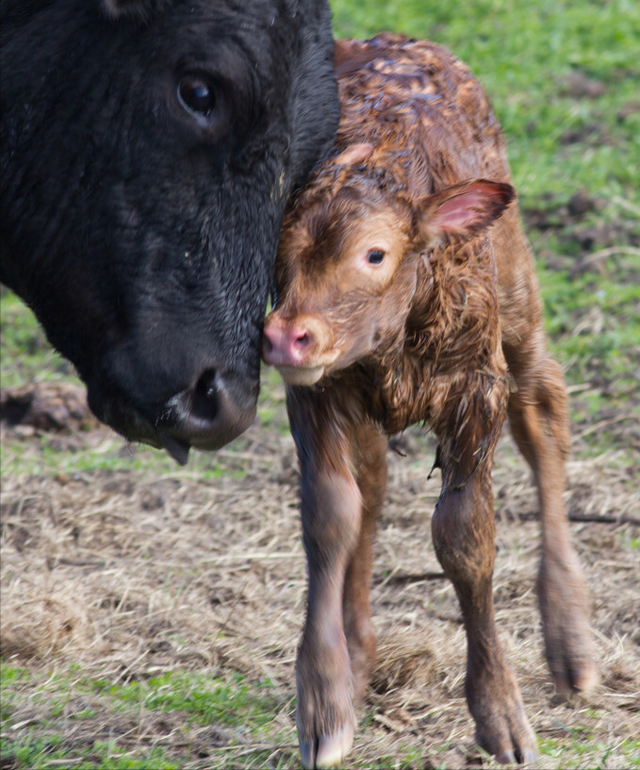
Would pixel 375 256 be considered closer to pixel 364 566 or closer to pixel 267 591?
pixel 364 566

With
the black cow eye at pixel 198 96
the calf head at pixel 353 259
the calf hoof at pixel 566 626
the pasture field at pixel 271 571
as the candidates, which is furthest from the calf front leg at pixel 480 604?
the black cow eye at pixel 198 96

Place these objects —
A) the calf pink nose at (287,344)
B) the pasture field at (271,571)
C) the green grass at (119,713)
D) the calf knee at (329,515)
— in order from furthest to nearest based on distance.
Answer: the pasture field at (271,571), the green grass at (119,713), the calf knee at (329,515), the calf pink nose at (287,344)

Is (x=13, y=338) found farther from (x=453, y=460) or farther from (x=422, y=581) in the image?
(x=453, y=460)

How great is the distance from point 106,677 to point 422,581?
4.95ft

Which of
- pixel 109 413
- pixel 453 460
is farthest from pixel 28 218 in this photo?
pixel 453 460

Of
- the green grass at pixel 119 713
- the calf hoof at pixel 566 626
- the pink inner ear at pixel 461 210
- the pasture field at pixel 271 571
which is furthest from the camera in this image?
the calf hoof at pixel 566 626

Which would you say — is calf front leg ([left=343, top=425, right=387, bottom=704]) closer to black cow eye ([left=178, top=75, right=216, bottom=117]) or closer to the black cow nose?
the black cow nose

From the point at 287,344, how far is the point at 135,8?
114 cm

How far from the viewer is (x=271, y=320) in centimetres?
328

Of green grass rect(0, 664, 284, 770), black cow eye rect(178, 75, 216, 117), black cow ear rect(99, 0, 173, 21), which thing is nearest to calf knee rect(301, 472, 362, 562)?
green grass rect(0, 664, 284, 770)

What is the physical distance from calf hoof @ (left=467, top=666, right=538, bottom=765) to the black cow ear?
7.33 feet

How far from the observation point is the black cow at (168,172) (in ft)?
11.3

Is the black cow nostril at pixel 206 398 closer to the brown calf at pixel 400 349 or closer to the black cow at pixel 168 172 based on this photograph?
the black cow at pixel 168 172

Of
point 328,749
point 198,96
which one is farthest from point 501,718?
point 198,96
